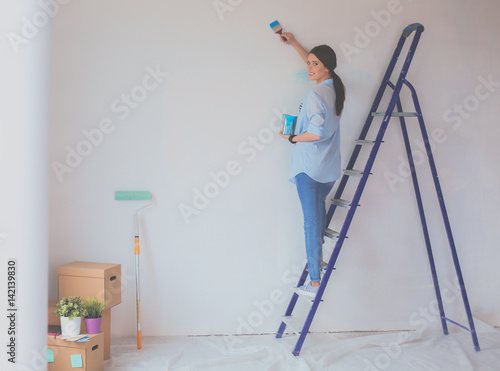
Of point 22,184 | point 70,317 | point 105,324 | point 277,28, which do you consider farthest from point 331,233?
point 22,184

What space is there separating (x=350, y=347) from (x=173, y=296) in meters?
1.25

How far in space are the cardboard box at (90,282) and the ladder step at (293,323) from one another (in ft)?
3.71

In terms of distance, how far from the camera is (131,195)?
325 cm

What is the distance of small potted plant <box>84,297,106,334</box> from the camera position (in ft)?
8.88

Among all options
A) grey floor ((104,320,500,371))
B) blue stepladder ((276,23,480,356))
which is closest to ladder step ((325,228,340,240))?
blue stepladder ((276,23,480,356))

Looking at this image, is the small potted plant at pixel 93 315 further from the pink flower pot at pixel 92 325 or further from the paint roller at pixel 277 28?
the paint roller at pixel 277 28

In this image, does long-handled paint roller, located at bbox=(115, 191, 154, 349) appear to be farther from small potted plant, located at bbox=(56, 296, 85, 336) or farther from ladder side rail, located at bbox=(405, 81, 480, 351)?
ladder side rail, located at bbox=(405, 81, 480, 351)

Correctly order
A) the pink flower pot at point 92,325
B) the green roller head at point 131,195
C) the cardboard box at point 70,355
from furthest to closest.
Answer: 1. the green roller head at point 131,195
2. the pink flower pot at point 92,325
3. the cardboard box at point 70,355

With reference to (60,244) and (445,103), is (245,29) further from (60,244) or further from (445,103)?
(60,244)

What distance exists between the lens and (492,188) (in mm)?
3678

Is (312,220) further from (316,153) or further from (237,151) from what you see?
(237,151)

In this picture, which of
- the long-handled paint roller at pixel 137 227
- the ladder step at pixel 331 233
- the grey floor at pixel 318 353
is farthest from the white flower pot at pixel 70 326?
the ladder step at pixel 331 233

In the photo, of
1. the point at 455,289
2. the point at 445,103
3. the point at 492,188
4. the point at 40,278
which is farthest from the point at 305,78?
the point at 40,278

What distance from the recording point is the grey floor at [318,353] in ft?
9.43
